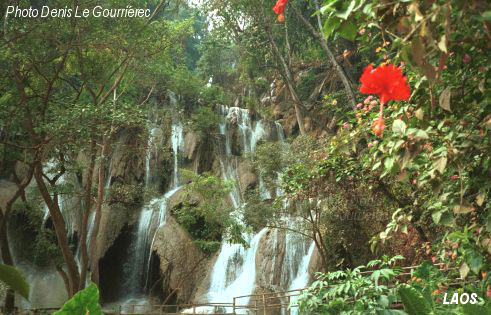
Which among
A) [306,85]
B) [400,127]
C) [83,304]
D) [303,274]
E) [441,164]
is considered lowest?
[303,274]

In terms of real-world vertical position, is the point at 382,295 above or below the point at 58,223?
below

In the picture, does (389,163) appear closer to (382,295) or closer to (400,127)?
(400,127)

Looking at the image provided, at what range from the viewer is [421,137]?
1478mm

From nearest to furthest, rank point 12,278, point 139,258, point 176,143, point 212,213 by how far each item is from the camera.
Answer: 1. point 12,278
2. point 212,213
3. point 139,258
4. point 176,143

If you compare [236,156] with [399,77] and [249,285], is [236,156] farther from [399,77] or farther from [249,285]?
[399,77]

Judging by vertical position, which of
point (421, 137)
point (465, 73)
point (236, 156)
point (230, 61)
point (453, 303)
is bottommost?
point (453, 303)

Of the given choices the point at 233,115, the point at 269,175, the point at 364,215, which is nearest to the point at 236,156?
the point at 233,115

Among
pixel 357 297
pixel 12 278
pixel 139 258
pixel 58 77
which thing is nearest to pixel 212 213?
pixel 139 258

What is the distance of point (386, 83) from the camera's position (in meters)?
1.30

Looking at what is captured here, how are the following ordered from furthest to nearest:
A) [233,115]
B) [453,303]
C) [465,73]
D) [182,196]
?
[233,115]
[182,196]
[453,303]
[465,73]

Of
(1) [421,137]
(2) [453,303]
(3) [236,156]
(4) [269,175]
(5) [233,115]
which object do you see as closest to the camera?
(1) [421,137]

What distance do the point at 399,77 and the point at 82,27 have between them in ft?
28.4

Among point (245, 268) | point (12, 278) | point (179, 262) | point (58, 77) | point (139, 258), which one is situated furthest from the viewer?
point (139, 258)

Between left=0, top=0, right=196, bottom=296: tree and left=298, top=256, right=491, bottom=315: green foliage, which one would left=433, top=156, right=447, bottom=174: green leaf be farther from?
left=0, top=0, right=196, bottom=296: tree
